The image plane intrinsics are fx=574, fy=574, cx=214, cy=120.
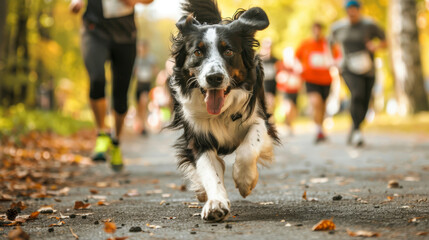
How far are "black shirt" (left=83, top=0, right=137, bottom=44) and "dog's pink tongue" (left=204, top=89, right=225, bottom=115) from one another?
2651mm

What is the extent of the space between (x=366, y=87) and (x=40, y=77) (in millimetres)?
11653

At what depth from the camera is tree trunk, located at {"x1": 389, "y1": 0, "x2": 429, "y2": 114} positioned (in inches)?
651

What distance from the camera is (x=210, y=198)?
3586 mm

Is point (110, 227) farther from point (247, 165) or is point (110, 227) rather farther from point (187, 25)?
point (187, 25)

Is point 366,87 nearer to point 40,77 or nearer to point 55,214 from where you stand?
point 55,214

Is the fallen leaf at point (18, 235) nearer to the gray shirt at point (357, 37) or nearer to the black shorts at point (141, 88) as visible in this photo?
the gray shirt at point (357, 37)

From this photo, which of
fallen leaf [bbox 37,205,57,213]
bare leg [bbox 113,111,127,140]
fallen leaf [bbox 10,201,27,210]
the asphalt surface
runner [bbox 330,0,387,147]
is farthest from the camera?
runner [bbox 330,0,387,147]

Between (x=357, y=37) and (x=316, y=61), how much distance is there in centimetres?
165

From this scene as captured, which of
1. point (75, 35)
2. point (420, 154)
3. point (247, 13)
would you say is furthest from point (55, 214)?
point (75, 35)

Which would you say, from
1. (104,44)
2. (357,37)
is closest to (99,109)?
(104,44)

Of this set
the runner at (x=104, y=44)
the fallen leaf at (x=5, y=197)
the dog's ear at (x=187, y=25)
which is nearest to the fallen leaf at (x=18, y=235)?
the fallen leaf at (x=5, y=197)

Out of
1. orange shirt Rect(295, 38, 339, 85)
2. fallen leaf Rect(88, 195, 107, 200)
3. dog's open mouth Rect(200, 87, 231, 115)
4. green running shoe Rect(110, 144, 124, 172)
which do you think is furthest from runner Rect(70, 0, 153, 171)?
orange shirt Rect(295, 38, 339, 85)

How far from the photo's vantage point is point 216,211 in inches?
136

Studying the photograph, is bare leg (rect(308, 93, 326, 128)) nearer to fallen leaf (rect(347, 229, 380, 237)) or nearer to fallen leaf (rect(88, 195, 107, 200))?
fallen leaf (rect(88, 195, 107, 200))
